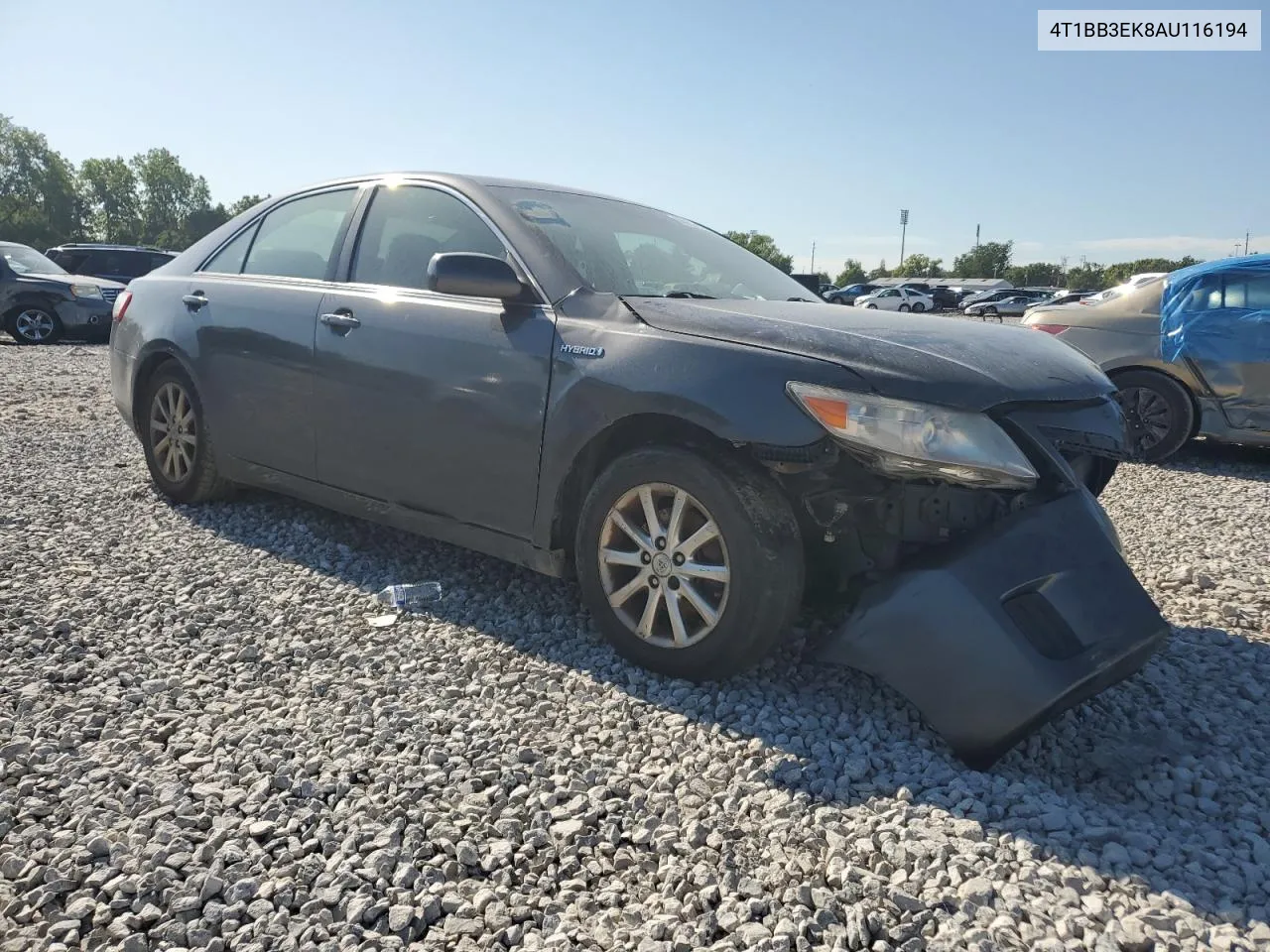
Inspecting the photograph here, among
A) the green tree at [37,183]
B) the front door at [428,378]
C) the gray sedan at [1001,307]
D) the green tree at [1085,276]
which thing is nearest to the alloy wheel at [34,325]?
A: the front door at [428,378]

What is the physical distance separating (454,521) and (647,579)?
0.92 m

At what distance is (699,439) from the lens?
9.63 feet

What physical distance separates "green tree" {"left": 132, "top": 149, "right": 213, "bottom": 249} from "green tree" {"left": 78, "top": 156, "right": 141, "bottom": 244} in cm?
123

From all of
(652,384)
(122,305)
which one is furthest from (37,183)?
(652,384)

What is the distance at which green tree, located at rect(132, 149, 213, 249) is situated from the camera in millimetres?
102488

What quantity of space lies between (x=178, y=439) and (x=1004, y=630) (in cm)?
423

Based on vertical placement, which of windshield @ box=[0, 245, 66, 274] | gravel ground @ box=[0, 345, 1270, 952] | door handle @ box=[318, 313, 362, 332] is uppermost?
windshield @ box=[0, 245, 66, 274]

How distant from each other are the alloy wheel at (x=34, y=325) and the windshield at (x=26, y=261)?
26.3 inches

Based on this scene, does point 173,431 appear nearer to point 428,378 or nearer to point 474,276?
point 428,378

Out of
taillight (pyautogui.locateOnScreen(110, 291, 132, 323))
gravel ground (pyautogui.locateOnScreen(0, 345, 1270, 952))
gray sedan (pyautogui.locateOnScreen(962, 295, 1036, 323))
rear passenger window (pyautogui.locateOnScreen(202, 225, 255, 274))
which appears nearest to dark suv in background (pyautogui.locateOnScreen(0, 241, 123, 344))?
taillight (pyautogui.locateOnScreen(110, 291, 132, 323))

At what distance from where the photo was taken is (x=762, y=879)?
2.05 metres

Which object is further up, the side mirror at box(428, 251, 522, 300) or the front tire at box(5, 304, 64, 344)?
the front tire at box(5, 304, 64, 344)

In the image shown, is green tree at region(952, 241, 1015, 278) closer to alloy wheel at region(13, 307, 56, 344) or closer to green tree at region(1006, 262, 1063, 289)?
green tree at region(1006, 262, 1063, 289)

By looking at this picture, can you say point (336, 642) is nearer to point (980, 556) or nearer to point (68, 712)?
point (68, 712)
